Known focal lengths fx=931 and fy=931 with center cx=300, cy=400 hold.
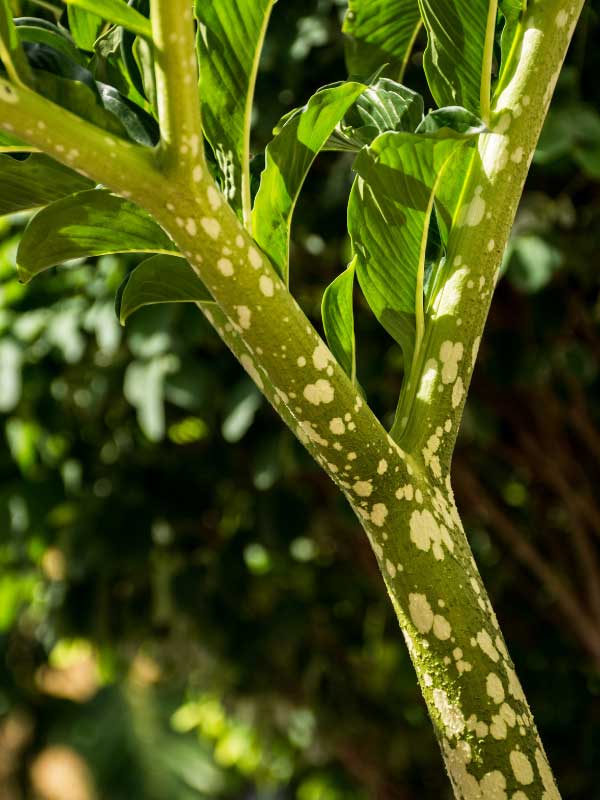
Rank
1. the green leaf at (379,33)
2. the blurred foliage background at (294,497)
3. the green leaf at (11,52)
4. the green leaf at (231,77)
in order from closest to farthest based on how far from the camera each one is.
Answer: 1. the green leaf at (11,52)
2. the green leaf at (231,77)
3. the green leaf at (379,33)
4. the blurred foliage background at (294,497)

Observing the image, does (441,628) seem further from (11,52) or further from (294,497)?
(294,497)

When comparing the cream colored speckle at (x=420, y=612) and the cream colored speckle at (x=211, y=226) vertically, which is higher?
the cream colored speckle at (x=211, y=226)

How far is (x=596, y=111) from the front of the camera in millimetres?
1070

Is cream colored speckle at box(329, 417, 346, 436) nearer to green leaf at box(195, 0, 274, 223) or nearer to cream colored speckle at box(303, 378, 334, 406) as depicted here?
cream colored speckle at box(303, 378, 334, 406)

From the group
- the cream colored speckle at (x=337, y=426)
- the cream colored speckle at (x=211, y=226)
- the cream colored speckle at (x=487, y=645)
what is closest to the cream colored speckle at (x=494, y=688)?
the cream colored speckle at (x=487, y=645)

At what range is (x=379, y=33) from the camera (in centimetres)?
66

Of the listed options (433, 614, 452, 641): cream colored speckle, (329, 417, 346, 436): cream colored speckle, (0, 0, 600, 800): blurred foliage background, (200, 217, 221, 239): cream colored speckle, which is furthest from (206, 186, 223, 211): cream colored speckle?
(0, 0, 600, 800): blurred foliage background

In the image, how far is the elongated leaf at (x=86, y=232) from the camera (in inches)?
17.3

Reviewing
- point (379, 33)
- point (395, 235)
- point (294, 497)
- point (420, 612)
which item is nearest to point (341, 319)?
point (395, 235)

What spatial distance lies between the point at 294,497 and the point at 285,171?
1.05 metres

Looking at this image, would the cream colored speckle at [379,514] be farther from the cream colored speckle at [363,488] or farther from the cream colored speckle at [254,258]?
the cream colored speckle at [254,258]

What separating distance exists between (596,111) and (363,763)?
1441mm

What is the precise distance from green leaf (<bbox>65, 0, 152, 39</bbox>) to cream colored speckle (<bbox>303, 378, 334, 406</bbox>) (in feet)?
0.54

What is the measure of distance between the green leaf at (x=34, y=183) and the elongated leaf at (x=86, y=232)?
0.05ft
